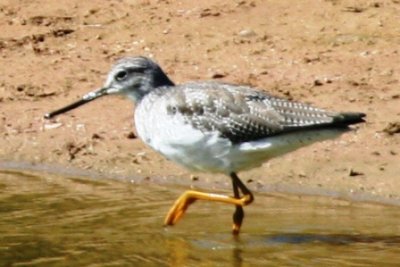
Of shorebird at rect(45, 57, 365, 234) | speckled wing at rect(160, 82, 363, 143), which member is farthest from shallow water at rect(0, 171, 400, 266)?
speckled wing at rect(160, 82, 363, 143)

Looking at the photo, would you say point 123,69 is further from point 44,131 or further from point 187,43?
point 187,43

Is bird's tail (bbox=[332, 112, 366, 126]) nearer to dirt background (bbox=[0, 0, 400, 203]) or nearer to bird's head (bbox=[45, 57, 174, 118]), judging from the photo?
bird's head (bbox=[45, 57, 174, 118])

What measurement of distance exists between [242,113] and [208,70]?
11.8 feet

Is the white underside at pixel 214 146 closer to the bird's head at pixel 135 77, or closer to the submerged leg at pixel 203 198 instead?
the submerged leg at pixel 203 198

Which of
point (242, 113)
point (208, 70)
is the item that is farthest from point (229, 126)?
point (208, 70)

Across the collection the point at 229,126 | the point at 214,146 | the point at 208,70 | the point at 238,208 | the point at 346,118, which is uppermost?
the point at 346,118

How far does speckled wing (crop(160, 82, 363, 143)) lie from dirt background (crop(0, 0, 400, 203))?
152cm

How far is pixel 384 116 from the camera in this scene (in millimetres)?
11594

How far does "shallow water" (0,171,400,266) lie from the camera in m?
8.90

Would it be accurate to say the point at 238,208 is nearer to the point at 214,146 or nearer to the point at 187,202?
the point at 187,202

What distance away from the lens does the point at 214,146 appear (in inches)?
364

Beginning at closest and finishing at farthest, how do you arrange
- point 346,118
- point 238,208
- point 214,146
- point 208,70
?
point 346,118 → point 214,146 → point 238,208 → point 208,70

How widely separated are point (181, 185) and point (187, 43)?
2.75 m

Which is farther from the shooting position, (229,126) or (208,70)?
(208,70)
